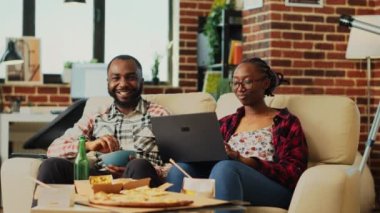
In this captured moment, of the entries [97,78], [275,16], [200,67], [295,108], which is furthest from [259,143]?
[200,67]

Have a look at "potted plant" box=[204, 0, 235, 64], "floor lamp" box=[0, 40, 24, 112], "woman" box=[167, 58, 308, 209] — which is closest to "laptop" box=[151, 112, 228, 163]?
"woman" box=[167, 58, 308, 209]

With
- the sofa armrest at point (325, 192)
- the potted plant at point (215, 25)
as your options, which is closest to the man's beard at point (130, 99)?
the sofa armrest at point (325, 192)

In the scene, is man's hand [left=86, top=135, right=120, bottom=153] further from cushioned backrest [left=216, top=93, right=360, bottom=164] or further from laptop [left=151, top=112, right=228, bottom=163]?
cushioned backrest [left=216, top=93, right=360, bottom=164]

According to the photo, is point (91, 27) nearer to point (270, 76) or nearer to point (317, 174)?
point (270, 76)

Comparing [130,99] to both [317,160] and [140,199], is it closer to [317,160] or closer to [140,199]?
[317,160]

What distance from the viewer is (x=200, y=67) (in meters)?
7.22

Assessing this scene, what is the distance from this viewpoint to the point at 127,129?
390cm

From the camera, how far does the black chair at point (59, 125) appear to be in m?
5.04

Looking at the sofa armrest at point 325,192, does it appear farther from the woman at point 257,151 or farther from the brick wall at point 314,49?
the brick wall at point 314,49

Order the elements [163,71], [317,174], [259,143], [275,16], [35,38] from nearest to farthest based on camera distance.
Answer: [317,174] → [259,143] → [275,16] → [35,38] → [163,71]

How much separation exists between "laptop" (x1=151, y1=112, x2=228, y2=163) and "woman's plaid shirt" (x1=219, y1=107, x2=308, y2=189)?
0.22m

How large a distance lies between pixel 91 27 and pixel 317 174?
4318 mm

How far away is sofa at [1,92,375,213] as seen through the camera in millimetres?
3189

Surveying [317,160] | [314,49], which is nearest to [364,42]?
[314,49]
